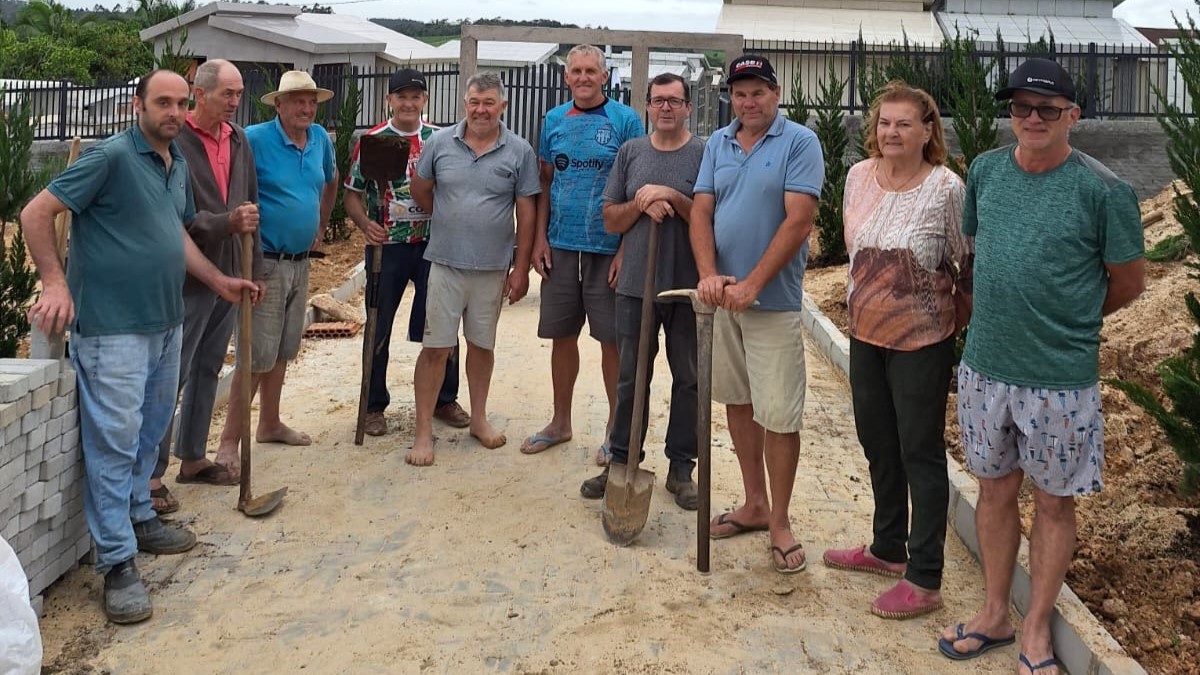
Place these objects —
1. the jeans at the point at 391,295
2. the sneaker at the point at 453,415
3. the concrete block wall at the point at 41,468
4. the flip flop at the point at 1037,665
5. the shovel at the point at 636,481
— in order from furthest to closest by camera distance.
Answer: the sneaker at the point at 453,415 → the jeans at the point at 391,295 → the shovel at the point at 636,481 → the concrete block wall at the point at 41,468 → the flip flop at the point at 1037,665

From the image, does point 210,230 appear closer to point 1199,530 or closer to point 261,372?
point 261,372

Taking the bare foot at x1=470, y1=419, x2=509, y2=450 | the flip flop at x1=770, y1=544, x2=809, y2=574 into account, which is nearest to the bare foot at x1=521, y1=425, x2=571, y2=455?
the bare foot at x1=470, y1=419, x2=509, y2=450

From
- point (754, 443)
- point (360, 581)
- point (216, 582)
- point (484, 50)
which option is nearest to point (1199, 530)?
point (754, 443)

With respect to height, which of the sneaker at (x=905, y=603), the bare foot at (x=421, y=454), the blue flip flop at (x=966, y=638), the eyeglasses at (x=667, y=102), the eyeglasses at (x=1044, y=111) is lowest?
the blue flip flop at (x=966, y=638)

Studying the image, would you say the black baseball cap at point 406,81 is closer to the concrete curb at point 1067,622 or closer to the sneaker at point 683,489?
the sneaker at point 683,489

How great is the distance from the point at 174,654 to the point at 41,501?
775 millimetres

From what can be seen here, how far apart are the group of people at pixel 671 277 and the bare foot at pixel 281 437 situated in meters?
0.02

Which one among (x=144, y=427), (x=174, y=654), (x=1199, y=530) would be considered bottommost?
(x=174, y=654)

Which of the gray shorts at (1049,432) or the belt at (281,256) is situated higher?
Result: the belt at (281,256)

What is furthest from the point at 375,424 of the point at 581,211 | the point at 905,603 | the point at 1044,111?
the point at 1044,111

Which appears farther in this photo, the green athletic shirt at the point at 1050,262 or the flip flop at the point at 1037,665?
the flip flop at the point at 1037,665

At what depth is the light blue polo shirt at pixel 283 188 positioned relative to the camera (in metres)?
5.56

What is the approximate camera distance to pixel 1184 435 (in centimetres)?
433

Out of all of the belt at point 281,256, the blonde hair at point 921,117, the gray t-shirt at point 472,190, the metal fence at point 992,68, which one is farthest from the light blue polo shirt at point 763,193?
the metal fence at point 992,68
